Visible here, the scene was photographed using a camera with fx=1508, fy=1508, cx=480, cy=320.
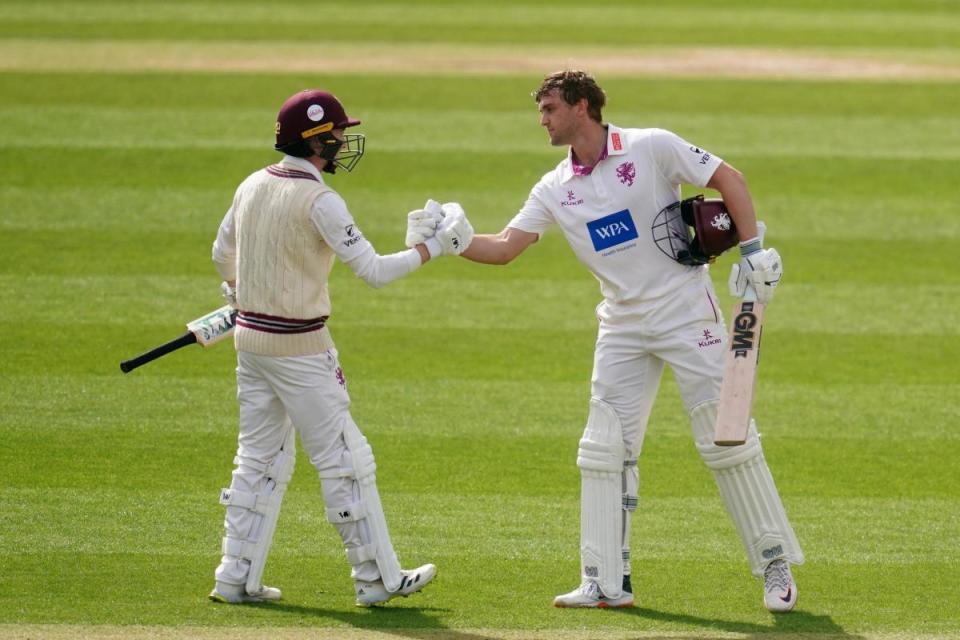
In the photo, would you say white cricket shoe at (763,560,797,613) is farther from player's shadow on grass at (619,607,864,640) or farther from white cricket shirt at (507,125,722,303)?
white cricket shirt at (507,125,722,303)

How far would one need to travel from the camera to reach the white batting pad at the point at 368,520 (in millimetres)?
5512

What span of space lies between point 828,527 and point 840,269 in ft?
14.2

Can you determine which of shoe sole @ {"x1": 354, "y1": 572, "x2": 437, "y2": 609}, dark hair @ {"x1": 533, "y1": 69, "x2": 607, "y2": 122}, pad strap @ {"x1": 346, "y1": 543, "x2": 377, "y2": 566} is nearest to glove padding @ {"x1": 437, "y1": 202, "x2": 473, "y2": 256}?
dark hair @ {"x1": 533, "y1": 69, "x2": 607, "y2": 122}

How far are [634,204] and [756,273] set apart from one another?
535 millimetres

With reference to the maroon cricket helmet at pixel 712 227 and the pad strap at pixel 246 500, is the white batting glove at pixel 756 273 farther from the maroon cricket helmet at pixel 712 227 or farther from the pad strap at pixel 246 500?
the pad strap at pixel 246 500

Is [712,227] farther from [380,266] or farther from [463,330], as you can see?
[463,330]

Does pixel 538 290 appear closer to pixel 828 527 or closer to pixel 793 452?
pixel 793 452

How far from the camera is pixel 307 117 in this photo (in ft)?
18.1

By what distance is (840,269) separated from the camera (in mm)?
10609

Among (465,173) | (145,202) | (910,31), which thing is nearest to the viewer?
(145,202)

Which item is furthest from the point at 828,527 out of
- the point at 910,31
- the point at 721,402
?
the point at 910,31

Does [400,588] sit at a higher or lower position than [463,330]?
lower

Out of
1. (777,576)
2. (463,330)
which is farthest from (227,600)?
(463,330)

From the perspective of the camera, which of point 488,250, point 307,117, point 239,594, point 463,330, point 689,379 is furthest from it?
point 463,330
